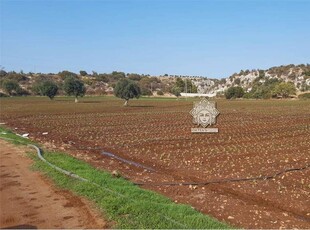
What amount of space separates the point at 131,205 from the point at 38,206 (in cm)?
191

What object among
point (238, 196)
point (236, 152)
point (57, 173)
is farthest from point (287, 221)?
point (236, 152)

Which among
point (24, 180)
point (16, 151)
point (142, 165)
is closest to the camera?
point (24, 180)

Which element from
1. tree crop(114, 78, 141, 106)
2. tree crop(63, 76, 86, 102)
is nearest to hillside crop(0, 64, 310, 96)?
tree crop(63, 76, 86, 102)

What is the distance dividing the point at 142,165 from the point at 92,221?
19.6ft

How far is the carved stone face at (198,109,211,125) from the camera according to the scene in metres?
20.8

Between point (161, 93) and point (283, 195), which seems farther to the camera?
point (161, 93)

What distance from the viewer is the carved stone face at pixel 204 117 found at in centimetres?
2084

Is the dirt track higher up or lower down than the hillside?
lower down

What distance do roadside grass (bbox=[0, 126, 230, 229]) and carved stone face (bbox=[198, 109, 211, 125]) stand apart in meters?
11.5

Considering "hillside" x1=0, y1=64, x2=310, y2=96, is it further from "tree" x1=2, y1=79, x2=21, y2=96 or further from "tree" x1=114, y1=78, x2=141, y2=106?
"tree" x1=114, y1=78, x2=141, y2=106

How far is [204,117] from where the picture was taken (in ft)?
72.0

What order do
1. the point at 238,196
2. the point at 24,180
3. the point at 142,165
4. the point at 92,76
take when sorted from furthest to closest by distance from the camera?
the point at 92,76 < the point at 142,165 < the point at 24,180 < the point at 238,196

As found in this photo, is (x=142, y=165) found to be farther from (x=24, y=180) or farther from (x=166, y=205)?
(x=166, y=205)

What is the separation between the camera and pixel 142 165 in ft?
41.1
